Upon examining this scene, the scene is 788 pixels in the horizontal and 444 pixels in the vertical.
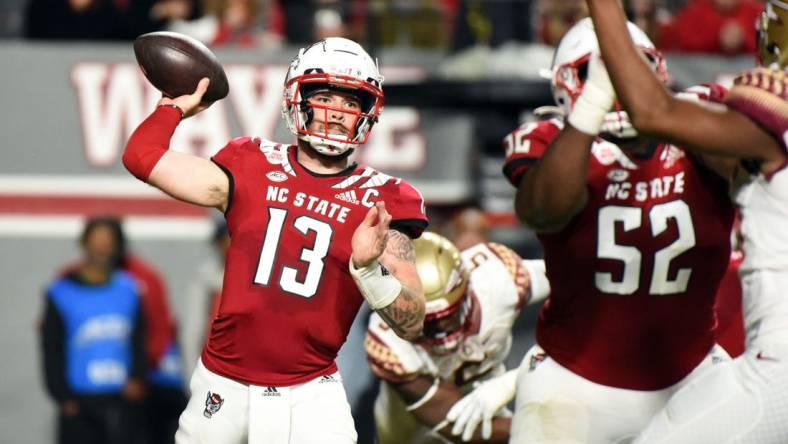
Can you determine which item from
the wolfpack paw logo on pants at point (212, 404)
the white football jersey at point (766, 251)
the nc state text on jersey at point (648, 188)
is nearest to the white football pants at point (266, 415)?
the wolfpack paw logo on pants at point (212, 404)

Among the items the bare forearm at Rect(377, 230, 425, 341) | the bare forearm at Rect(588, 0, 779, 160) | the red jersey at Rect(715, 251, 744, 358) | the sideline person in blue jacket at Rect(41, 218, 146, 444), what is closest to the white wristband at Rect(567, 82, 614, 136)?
the bare forearm at Rect(588, 0, 779, 160)

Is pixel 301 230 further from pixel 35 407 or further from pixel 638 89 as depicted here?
pixel 35 407

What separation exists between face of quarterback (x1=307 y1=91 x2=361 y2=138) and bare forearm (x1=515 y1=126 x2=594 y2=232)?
20.5 inches

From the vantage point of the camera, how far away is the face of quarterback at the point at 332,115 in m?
3.94

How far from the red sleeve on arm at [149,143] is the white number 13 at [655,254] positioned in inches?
48.8

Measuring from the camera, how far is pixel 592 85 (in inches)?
139

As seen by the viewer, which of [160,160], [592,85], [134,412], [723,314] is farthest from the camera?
[134,412]

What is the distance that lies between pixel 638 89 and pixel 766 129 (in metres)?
0.33

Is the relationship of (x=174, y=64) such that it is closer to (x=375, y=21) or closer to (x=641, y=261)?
(x=641, y=261)

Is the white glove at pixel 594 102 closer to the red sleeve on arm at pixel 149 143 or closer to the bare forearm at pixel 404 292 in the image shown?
the bare forearm at pixel 404 292

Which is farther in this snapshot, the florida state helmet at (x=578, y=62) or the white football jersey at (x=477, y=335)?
the white football jersey at (x=477, y=335)

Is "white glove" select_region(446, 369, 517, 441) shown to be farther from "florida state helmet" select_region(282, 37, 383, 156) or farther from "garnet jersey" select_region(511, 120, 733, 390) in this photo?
"florida state helmet" select_region(282, 37, 383, 156)

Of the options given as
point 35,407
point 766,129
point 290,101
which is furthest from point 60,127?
point 766,129

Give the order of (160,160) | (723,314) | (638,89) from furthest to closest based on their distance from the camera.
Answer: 1. (723,314)
2. (160,160)
3. (638,89)
